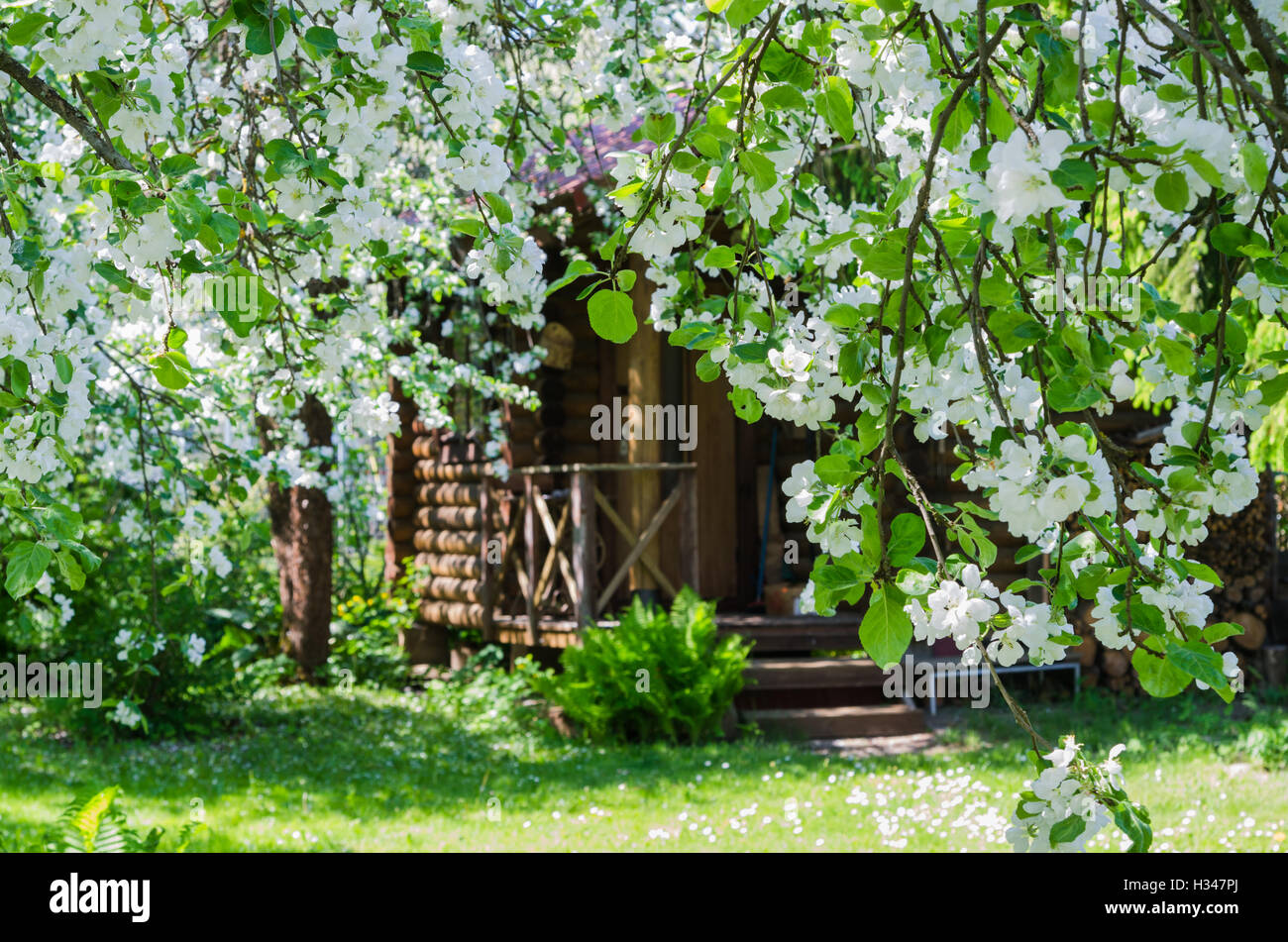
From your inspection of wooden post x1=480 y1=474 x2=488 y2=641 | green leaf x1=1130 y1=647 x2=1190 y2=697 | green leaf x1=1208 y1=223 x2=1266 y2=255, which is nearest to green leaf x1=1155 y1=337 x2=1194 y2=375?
green leaf x1=1208 y1=223 x2=1266 y2=255

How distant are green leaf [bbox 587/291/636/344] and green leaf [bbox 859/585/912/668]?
0.50m

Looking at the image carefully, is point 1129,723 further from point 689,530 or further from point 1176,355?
point 1176,355

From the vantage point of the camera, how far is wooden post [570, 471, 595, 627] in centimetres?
809

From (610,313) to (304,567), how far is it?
8.56 meters

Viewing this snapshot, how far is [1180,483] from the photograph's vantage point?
151 centimetres

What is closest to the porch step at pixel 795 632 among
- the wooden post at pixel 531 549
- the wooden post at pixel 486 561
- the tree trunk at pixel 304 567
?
the wooden post at pixel 531 549

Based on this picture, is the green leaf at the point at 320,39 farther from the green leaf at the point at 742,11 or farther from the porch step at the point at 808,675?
the porch step at the point at 808,675

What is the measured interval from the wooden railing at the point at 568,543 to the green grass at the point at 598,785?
90 centimetres

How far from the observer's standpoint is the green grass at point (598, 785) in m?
5.30

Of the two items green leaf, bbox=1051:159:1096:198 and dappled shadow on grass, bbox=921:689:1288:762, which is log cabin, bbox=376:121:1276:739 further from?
green leaf, bbox=1051:159:1096:198

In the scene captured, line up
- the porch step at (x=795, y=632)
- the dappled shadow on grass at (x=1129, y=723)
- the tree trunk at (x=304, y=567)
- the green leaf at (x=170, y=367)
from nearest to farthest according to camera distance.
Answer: the green leaf at (x=170, y=367) < the dappled shadow on grass at (x=1129, y=723) < the porch step at (x=795, y=632) < the tree trunk at (x=304, y=567)

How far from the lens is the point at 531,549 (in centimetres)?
863

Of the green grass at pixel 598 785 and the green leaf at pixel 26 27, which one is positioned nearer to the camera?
the green leaf at pixel 26 27
